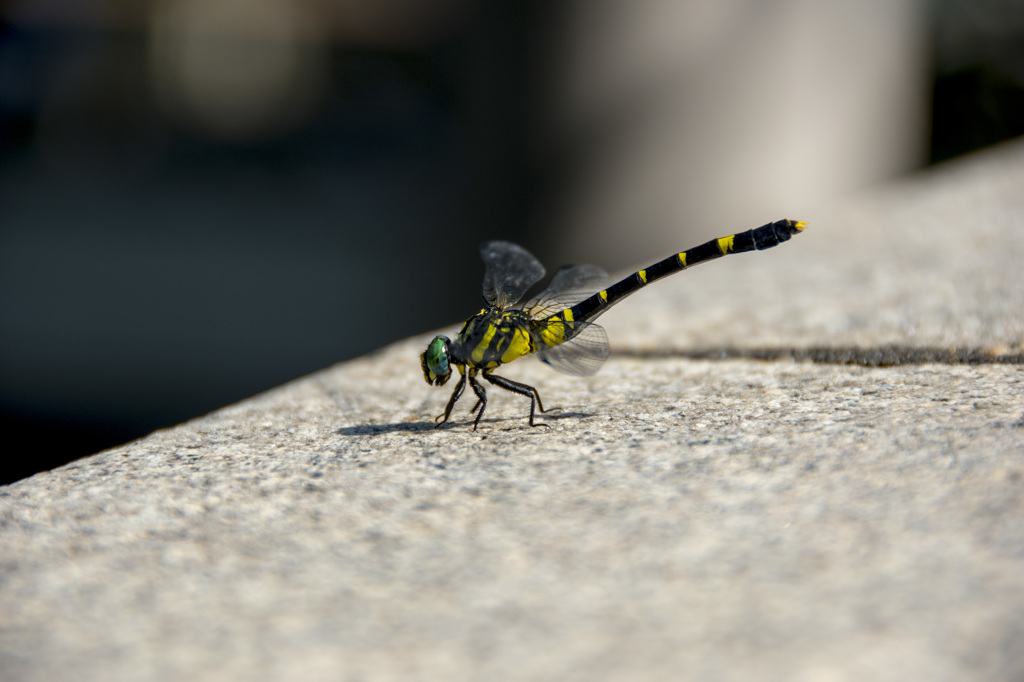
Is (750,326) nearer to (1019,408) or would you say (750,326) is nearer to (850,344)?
(850,344)

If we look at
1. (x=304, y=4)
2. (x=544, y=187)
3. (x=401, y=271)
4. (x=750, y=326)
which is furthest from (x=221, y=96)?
(x=750, y=326)

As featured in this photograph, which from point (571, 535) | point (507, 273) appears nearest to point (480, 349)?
point (507, 273)

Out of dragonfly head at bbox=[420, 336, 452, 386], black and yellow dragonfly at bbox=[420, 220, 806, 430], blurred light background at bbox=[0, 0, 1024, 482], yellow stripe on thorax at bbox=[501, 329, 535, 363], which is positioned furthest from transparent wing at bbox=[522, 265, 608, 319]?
blurred light background at bbox=[0, 0, 1024, 482]

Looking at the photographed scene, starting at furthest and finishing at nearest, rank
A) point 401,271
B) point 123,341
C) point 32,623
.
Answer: point 401,271 < point 123,341 < point 32,623

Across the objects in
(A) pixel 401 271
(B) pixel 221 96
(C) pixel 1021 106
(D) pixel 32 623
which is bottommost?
(D) pixel 32 623

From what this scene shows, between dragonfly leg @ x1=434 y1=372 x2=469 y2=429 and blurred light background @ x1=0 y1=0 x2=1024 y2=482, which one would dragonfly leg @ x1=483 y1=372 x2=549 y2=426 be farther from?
blurred light background @ x1=0 y1=0 x2=1024 y2=482

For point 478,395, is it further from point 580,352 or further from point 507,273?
point 507,273
